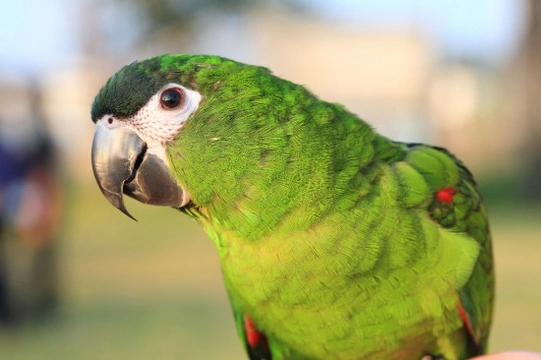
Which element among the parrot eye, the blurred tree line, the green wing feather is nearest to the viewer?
the parrot eye

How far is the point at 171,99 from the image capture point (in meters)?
1.99

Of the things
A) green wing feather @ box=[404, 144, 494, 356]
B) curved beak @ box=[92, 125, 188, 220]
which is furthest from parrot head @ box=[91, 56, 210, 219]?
green wing feather @ box=[404, 144, 494, 356]

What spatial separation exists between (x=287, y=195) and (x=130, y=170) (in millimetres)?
466

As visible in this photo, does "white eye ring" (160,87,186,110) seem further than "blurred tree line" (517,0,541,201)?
No

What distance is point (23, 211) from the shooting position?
6121 millimetres

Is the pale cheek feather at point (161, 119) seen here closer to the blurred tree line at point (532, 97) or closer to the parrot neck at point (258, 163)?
the parrot neck at point (258, 163)

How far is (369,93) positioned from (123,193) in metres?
26.9

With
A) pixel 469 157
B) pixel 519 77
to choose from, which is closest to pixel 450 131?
pixel 469 157

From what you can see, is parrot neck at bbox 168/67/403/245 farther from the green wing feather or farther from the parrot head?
the green wing feather

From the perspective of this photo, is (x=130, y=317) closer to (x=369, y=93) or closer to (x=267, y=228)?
(x=267, y=228)

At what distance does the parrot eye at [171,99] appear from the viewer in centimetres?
198

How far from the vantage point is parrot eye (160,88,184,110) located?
1.98 m

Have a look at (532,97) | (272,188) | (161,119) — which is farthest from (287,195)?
(532,97)

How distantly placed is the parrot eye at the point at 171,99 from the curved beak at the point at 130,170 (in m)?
0.13
